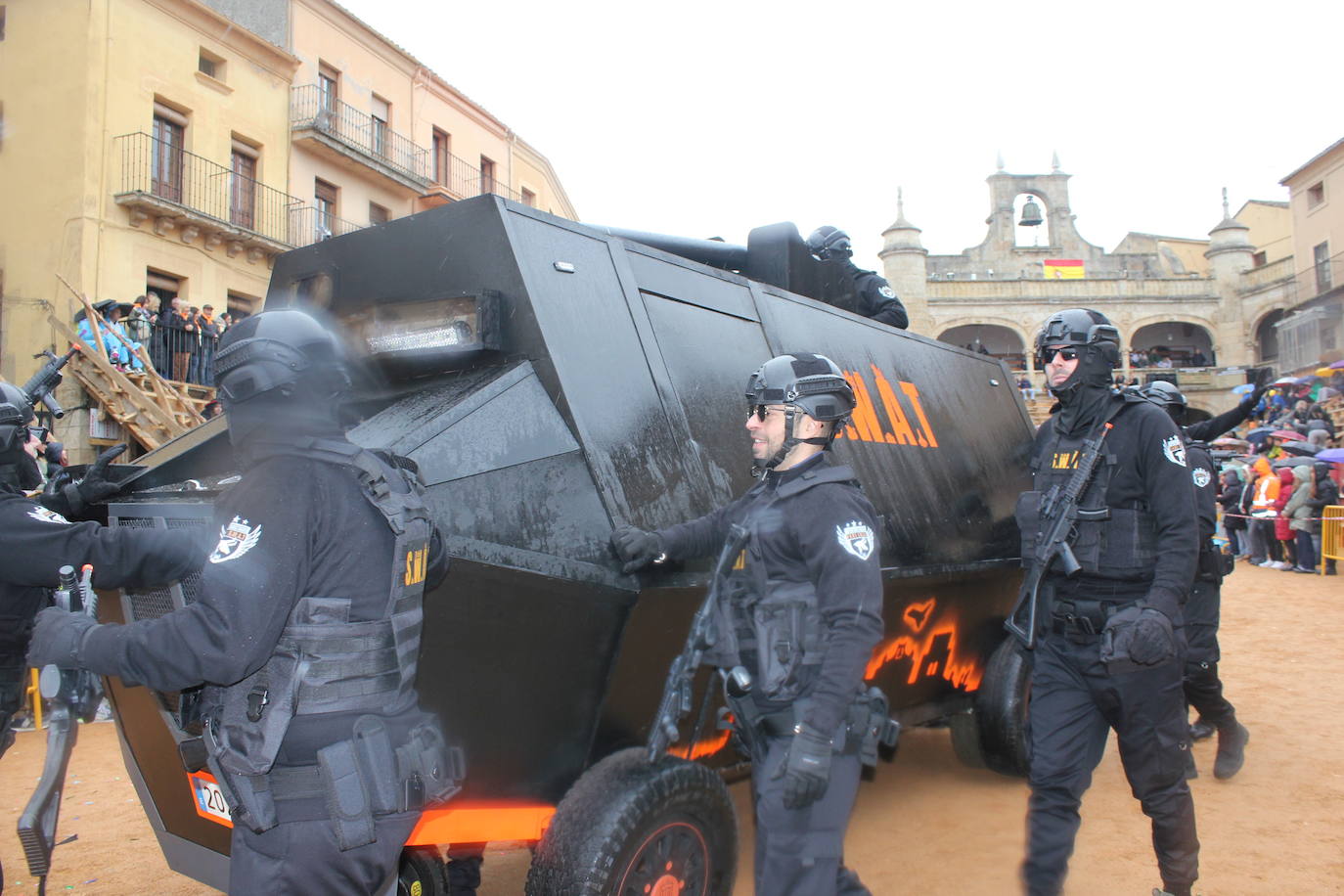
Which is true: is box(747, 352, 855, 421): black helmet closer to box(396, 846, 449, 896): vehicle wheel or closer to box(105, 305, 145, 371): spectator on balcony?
box(396, 846, 449, 896): vehicle wheel

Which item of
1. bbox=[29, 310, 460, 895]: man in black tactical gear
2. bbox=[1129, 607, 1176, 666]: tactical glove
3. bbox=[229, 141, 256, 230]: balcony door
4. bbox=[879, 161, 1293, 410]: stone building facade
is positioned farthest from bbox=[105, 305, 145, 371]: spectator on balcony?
bbox=[879, 161, 1293, 410]: stone building facade

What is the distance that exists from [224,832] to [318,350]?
159 cm

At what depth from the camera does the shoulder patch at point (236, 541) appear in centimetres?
210

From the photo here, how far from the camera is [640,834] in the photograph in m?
2.72

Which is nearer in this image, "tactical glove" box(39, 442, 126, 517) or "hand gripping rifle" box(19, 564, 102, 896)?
"hand gripping rifle" box(19, 564, 102, 896)

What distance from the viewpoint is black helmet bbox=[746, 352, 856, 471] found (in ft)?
10.2

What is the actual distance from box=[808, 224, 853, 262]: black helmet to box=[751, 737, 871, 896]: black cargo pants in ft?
10.9

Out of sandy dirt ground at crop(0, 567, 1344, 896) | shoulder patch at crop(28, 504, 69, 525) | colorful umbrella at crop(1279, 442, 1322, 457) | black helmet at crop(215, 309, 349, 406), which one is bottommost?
sandy dirt ground at crop(0, 567, 1344, 896)

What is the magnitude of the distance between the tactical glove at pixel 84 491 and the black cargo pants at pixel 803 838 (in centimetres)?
230

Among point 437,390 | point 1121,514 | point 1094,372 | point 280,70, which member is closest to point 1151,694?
point 1121,514

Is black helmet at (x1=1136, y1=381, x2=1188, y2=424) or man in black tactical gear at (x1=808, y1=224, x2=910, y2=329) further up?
man in black tactical gear at (x1=808, y1=224, x2=910, y2=329)

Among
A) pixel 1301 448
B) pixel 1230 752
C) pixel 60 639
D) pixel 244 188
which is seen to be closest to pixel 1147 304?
pixel 1301 448

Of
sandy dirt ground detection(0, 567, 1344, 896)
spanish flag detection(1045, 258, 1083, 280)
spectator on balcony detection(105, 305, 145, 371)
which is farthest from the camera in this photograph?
spanish flag detection(1045, 258, 1083, 280)

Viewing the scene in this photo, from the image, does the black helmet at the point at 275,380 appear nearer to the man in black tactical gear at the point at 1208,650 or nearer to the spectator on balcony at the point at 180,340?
the man in black tactical gear at the point at 1208,650
